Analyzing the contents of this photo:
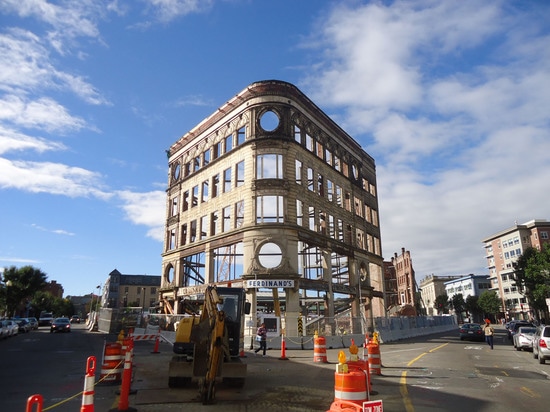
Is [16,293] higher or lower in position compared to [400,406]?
higher

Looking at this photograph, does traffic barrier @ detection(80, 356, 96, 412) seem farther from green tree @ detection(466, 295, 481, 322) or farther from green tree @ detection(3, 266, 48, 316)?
green tree @ detection(466, 295, 481, 322)

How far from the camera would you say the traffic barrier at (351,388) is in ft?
17.9

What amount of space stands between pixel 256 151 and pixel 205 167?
9.01 m

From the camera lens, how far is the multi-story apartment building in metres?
83.1

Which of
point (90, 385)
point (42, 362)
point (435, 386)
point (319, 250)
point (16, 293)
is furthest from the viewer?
point (16, 293)

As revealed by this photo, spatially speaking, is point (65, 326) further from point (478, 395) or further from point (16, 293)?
point (478, 395)

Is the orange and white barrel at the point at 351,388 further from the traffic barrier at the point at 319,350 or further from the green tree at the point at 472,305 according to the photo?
the green tree at the point at 472,305

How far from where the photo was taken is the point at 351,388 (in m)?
5.52

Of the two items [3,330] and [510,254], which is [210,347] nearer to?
[3,330]

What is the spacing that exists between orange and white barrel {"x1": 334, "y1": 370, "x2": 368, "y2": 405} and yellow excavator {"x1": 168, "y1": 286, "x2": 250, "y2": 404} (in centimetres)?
421

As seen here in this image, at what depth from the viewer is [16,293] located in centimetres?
6538

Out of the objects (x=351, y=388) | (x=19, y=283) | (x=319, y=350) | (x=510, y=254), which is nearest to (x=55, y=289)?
(x=19, y=283)

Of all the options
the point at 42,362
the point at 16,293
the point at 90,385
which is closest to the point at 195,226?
the point at 42,362

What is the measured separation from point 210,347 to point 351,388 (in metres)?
4.65
